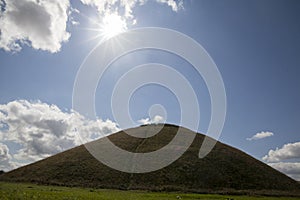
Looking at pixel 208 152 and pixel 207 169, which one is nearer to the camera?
pixel 207 169

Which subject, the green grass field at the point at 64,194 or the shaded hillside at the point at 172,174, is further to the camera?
the shaded hillside at the point at 172,174

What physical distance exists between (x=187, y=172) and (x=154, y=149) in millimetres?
18584

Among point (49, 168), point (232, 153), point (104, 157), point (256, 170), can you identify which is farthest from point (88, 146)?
point (256, 170)

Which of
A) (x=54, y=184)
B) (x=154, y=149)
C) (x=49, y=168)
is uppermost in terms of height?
(x=154, y=149)

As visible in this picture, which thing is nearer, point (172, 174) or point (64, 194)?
point (64, 194)

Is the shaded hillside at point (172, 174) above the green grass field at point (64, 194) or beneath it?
above

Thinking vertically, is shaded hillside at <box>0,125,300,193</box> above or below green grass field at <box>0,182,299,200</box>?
above

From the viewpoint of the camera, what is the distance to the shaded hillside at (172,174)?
238 feet

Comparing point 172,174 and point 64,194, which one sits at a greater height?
point 172,174

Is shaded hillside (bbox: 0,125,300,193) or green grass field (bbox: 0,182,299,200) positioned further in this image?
shaded hillside (bbox: 0,125,300,193)

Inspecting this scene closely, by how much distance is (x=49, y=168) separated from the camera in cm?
8388

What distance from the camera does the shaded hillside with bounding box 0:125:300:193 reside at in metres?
72.4

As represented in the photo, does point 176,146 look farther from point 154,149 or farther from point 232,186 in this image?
point 232,186

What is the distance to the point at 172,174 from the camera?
7831 centimetres
